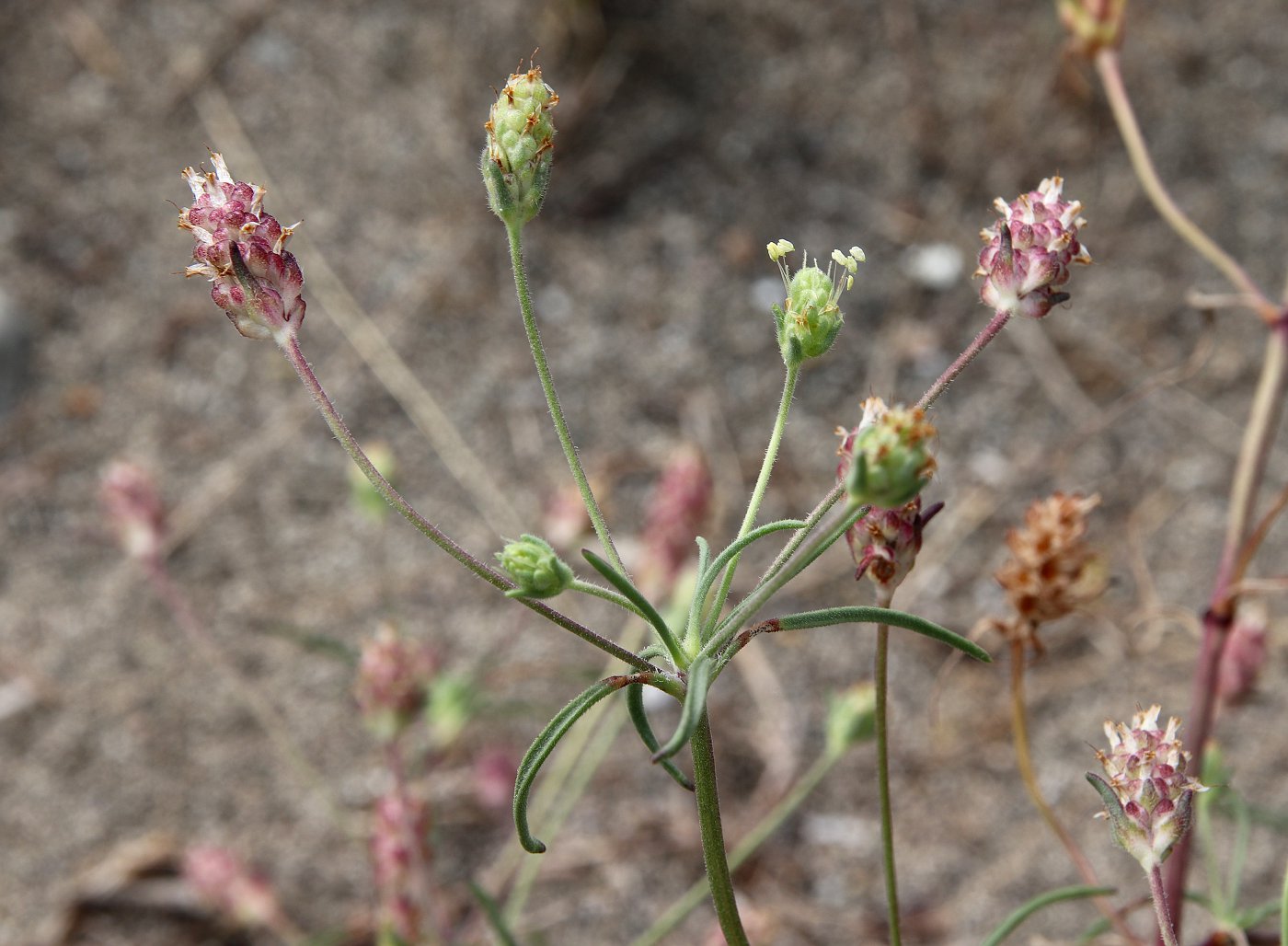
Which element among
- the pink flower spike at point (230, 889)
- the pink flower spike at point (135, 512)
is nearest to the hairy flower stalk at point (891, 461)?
the pink flower spike at point (135, 512)

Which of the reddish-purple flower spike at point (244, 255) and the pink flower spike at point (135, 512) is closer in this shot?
the reddish-purple flower spike at point (244, 255)

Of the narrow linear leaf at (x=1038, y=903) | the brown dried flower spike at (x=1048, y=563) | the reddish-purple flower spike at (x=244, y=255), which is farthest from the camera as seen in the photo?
the brown dried flower spike at (x=1048, y=563)

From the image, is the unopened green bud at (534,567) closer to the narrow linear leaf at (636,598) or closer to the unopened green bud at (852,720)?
the narrow linear leaf at (636,598)

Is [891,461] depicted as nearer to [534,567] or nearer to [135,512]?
[534,567]

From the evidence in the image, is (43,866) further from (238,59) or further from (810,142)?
(810,142)

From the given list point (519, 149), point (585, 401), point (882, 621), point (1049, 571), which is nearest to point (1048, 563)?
point (1049, 571)

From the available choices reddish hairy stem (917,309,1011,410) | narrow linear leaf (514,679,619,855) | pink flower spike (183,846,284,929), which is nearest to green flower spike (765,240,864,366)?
reddish hairy stem (917,309,1011,410)
